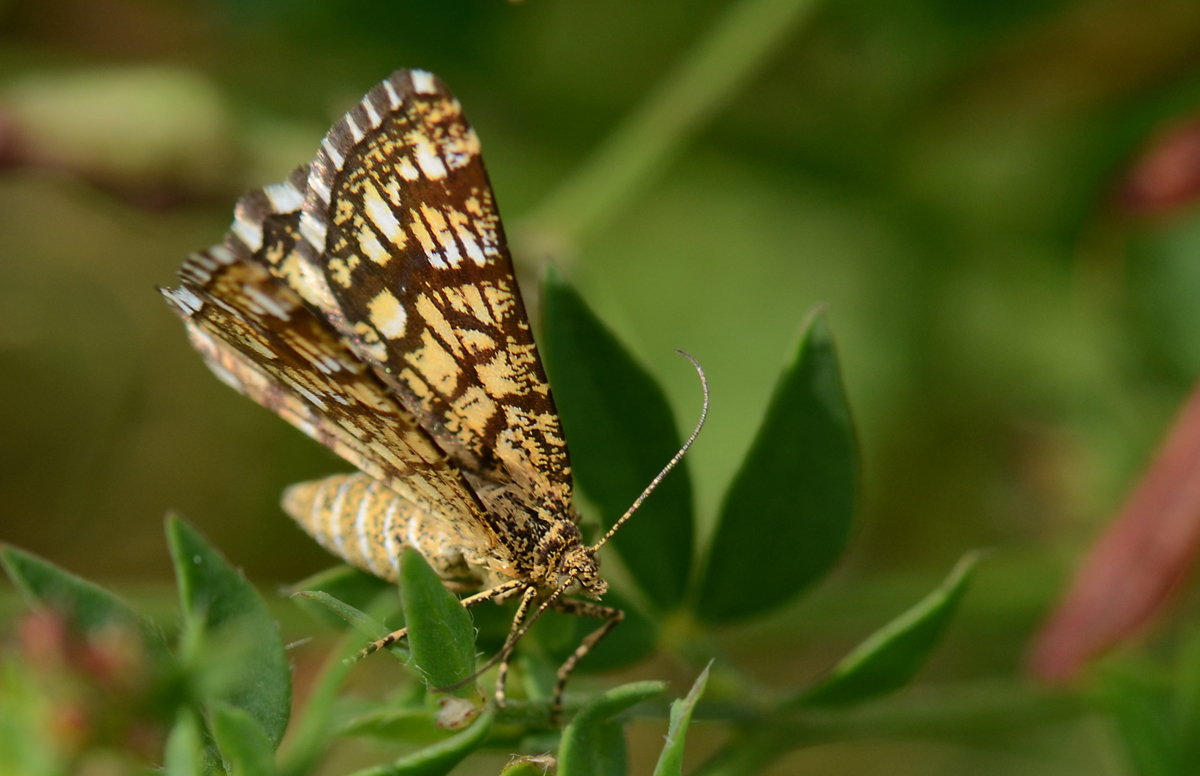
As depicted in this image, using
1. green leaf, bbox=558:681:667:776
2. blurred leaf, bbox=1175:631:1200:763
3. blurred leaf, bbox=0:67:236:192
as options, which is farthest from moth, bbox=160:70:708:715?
blurred leaf, bbox=0:67:236:192

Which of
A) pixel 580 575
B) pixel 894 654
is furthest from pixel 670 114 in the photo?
pixel 894 654

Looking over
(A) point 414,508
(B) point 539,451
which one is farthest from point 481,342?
(A) point 414,508

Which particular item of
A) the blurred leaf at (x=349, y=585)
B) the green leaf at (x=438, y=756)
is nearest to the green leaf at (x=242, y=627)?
the green leaf at (x=438, y=756)

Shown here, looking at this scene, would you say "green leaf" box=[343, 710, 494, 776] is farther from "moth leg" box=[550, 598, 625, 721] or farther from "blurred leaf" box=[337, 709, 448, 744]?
"moth leg" box=[550, 598, 625, 721]

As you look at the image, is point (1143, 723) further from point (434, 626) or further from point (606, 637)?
point (434, 626)

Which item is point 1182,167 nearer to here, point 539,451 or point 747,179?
point 747,179

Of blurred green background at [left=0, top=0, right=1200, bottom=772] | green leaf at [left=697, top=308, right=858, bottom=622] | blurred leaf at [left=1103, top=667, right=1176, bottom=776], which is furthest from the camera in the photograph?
blurred green background at [left=0, top=0, right=1200, bottom=772]
